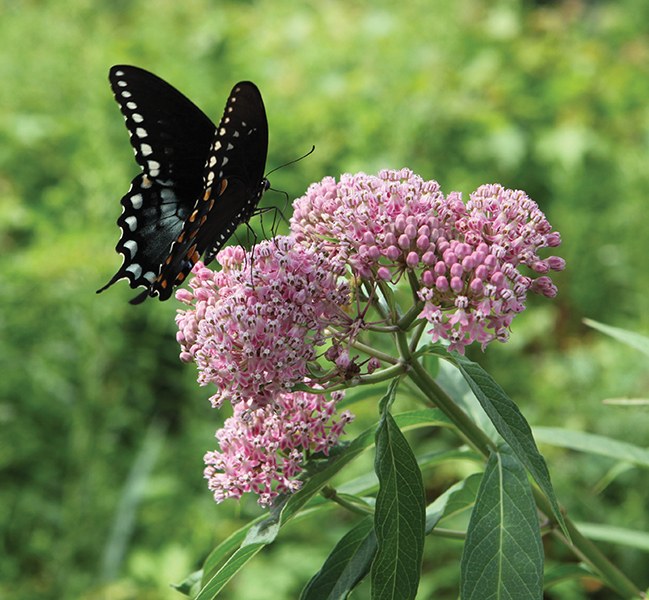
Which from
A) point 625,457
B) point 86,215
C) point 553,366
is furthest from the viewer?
point 553,366

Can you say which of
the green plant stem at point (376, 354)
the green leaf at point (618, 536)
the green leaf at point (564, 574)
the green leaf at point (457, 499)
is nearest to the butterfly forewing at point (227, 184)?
the green plant stem at point (376, 354)

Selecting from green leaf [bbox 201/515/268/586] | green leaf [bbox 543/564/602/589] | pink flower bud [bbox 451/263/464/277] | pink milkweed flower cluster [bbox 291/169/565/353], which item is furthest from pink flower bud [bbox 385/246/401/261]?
green leaf [bbox 543/564/602/589]

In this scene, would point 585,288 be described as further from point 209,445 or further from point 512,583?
point 512,583

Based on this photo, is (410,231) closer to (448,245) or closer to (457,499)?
(448,245)

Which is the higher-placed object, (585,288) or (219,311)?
(585,288)

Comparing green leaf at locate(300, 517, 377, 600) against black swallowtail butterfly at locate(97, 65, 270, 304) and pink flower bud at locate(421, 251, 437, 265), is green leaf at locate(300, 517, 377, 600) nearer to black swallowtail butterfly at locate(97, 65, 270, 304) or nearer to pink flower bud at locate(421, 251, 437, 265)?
pink flower bud at locate(421, 251, 437, 265)

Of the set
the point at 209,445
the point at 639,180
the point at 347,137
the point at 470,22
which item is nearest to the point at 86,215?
the point at 209,445

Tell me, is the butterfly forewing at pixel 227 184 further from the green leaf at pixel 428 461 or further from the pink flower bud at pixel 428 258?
the green leaf at pixel 428 461

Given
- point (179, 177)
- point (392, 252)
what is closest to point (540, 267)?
point (392, 252)
